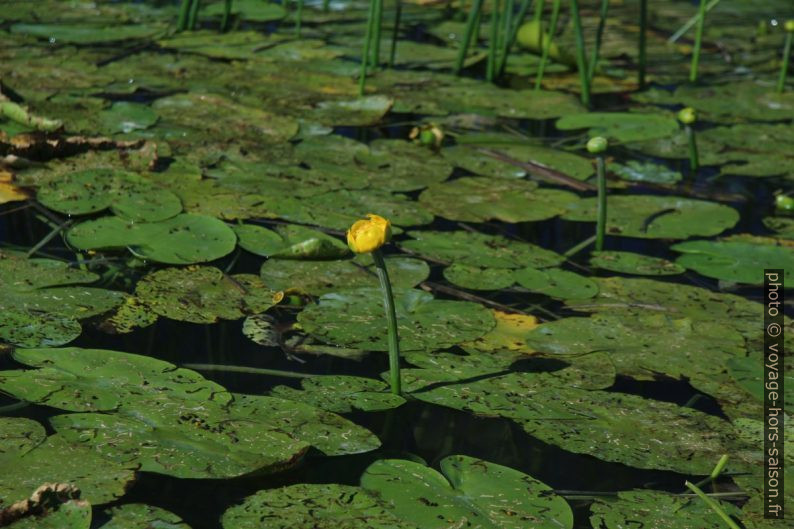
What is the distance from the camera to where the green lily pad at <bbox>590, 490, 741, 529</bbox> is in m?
1.54

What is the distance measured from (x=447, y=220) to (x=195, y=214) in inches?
25.5

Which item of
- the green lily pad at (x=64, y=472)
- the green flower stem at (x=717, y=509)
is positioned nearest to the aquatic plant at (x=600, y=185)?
the green flower stem at (x=717, y=509)

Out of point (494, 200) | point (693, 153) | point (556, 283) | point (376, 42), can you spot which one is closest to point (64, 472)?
point (556, 283)

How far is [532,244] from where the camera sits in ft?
8.55

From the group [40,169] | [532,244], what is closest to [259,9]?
[40,169]

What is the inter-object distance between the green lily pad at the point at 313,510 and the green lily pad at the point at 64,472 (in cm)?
16

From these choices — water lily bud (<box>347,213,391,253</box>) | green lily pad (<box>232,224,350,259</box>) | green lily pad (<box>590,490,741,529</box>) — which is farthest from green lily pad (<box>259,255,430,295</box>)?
green lily pad (<box>590,490,741,529</box>)

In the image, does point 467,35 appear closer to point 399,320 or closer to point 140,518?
point 399,320

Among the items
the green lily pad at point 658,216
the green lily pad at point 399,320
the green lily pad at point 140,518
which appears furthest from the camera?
the green lily pad at point 658,216

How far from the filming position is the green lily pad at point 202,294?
6.75 ft

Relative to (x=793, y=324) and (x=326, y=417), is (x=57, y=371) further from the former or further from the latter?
(x=793, y=324)

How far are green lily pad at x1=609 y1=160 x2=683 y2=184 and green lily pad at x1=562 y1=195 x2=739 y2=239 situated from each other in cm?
20

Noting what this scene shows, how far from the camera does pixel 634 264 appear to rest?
2.53 metres

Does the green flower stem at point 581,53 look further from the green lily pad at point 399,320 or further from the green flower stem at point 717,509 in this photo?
the green flower stem at point 717,509
